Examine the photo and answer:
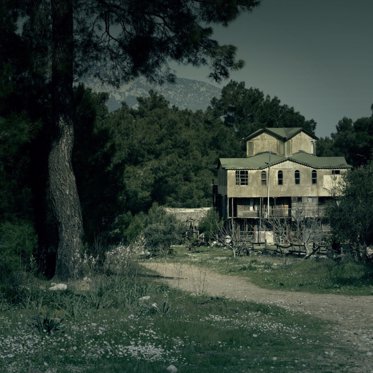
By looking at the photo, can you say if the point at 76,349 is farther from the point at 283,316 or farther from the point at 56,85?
the point at 56,85

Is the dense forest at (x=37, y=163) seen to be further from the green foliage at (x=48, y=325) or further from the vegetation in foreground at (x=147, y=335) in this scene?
the green foliage at (x=48, y=325)

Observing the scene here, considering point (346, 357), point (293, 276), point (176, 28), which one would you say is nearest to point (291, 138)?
point (293, 276)

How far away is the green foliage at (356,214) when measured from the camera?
26844 millimetres

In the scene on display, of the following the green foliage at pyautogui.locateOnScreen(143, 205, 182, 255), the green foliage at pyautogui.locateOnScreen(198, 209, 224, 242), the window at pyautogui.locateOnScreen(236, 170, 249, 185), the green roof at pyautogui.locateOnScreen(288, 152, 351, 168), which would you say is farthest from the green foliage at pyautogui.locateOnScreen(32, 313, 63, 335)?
the green roof at pyautogui.locateOnScreen(288, 152, 351, 168)

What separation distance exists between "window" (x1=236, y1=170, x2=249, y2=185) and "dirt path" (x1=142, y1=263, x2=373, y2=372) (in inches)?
1400

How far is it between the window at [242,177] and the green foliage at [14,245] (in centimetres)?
4413

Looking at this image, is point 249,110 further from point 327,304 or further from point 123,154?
point 327,304

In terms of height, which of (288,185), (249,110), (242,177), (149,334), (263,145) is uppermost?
(249,110)

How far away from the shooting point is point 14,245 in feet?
56.4

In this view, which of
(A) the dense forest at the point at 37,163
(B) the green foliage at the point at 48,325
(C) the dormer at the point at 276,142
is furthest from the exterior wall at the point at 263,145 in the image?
(B) the green foliage at the point at 48,325

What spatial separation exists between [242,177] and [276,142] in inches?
359

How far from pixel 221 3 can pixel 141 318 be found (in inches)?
395

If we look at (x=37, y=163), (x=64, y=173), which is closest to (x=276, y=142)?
(x=37, y=163)

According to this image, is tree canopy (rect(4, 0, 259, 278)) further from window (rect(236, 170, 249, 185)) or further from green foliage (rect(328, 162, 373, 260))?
window (rect(236, 170, 249, 185))
